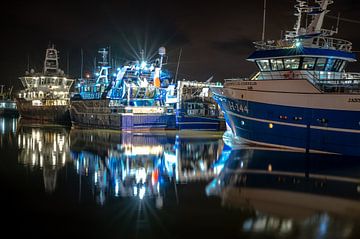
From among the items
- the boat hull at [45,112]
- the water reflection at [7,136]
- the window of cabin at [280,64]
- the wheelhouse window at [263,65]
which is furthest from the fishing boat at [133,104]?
the window of cabin at [280,64]

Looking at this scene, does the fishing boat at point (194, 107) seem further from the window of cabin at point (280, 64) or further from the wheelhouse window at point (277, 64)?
the window of cabin at point (280, 64)

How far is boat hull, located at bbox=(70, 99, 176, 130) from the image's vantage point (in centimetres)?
5378

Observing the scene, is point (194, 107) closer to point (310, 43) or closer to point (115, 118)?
point (115, 118)

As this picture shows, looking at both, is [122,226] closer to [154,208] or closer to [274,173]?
[154,208]

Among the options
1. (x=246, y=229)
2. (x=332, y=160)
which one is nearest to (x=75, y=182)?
Answer: (x=246, y=229)

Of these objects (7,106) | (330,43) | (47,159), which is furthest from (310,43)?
(7,106)

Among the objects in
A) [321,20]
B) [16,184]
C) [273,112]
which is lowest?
[16,184]

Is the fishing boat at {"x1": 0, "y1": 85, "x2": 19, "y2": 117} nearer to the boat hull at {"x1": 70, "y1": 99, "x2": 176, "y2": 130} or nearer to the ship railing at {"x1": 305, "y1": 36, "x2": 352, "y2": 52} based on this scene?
the boat hull at {"x1": 70, "y1": 99, "x2": 176, "y2": 130}

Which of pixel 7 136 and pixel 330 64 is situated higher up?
pixel 330 64

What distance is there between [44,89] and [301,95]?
237 ft

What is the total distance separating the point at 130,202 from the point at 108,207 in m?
0.99

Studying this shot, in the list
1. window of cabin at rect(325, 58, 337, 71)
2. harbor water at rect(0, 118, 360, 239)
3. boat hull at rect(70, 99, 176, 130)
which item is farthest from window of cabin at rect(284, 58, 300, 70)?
boat hull at rect(70, 99, 176, 130)

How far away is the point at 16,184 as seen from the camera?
18031 millimetres

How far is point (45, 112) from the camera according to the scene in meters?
81.1
